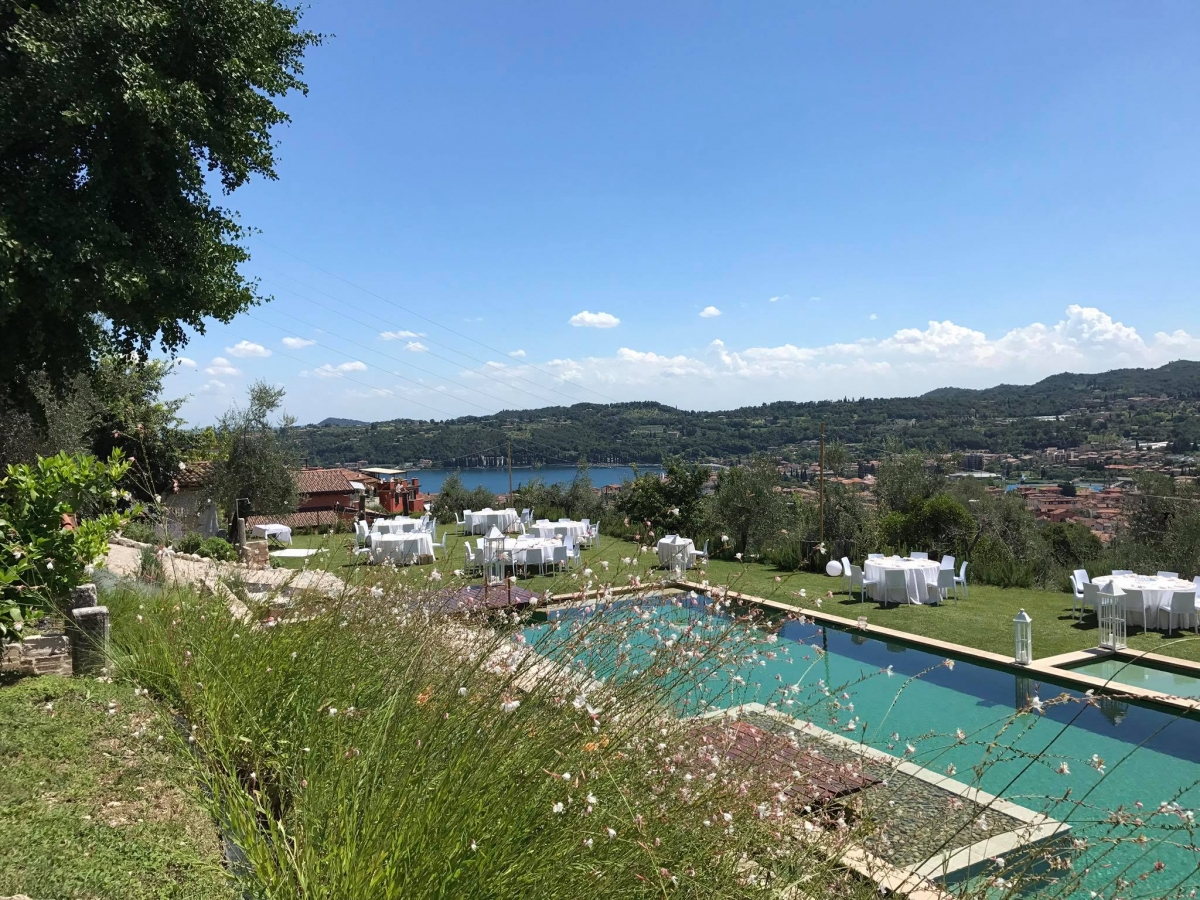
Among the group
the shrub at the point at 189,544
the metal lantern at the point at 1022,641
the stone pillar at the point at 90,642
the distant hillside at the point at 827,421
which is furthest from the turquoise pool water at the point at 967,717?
the distant hillside at the point at 827,421

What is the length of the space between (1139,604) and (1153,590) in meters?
0.24

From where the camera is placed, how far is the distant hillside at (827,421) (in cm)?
2809

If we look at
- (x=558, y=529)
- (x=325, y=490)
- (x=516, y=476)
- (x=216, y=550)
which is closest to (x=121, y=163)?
(x=216, y=550)

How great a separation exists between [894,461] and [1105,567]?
5.33 meters

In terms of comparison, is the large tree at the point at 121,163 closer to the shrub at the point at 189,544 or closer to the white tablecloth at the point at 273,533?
the shrub at the point at 189,544

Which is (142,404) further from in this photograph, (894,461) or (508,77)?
(894,461)

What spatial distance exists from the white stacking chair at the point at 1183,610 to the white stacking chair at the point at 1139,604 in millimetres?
218

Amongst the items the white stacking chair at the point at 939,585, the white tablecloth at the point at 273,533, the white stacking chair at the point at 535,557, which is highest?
the white tablecloth at the point at 273,533

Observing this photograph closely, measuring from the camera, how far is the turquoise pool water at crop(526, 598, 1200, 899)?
264cm

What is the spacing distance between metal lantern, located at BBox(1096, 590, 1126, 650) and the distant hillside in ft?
53.1

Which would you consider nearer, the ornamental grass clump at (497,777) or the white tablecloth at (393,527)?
the ornamental grass clump at (497,777)

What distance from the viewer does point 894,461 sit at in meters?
16.2

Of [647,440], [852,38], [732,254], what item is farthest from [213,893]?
[647,440]

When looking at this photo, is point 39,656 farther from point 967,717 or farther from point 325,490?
point 325,490
